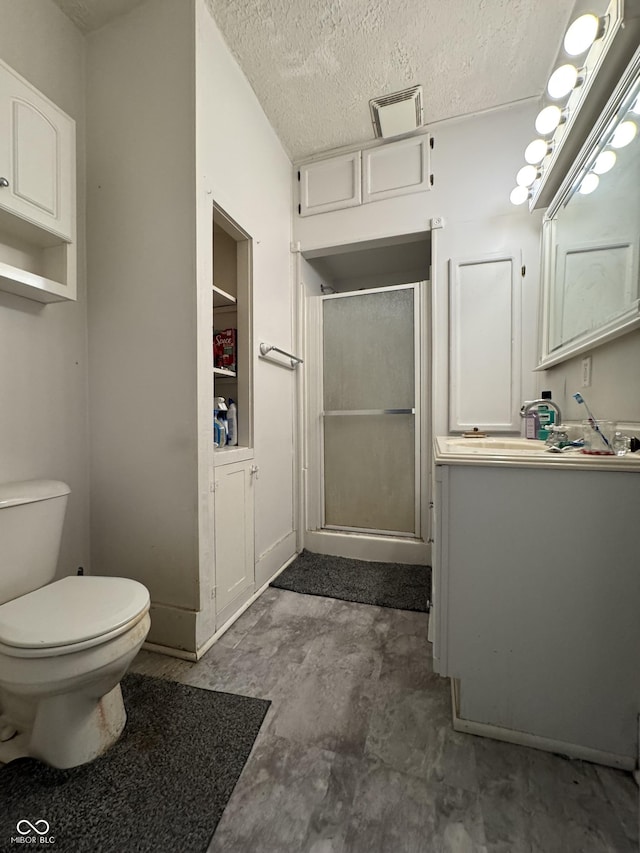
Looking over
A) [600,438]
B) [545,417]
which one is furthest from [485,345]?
[600,438]

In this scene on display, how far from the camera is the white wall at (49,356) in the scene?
1.21 metres

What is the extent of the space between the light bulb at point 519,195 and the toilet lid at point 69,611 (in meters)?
2.43

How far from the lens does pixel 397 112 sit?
74.3 inches

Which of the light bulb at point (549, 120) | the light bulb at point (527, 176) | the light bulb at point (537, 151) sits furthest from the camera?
the light bulb at point (527, 176)

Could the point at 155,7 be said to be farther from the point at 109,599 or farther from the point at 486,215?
the point at 109,599

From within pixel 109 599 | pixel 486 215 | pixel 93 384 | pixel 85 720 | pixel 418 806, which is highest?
pixel 486 215

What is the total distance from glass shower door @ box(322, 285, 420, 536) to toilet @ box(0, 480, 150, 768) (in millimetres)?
1529

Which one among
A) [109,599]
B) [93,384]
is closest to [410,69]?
[93,384]

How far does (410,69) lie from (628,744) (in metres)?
2.73

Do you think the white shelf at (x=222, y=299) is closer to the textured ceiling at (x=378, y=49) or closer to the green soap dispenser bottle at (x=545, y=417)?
the textured ceiling at (x=378, y=49)

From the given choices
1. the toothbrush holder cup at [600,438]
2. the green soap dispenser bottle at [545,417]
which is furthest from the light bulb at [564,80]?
the toothbrush holder cup at [600,438]

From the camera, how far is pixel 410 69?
1662 millimetres

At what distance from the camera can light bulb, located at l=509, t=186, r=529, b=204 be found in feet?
5.78
